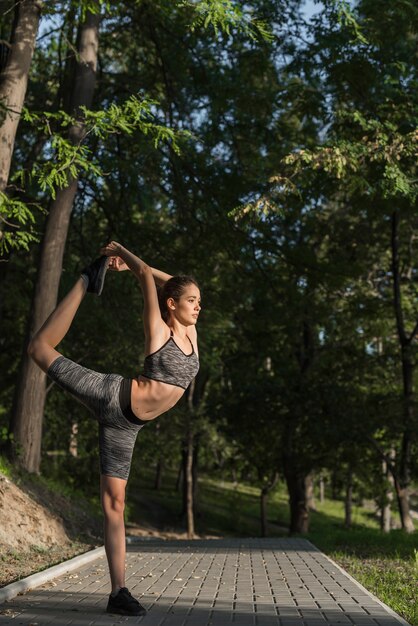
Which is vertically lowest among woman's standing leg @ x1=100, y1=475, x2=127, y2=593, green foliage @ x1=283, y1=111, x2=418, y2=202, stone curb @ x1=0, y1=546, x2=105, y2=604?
stone curb @ x1=0, y1=546, x2=105, y2=604

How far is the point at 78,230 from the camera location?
1966 centimetres

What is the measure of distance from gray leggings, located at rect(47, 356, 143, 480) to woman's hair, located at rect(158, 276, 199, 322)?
628mm

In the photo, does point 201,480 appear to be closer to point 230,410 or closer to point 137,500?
point 137,500

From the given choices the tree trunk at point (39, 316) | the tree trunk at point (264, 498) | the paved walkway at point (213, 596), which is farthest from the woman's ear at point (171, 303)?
the tree trunk at point (264, 498)

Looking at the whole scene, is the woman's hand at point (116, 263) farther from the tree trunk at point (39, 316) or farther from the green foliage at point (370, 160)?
the tree trunk at point (39, 316)

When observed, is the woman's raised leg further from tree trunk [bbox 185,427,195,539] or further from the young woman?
tree trunk [bbox 185,427,195,539]

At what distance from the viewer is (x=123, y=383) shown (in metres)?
6.04

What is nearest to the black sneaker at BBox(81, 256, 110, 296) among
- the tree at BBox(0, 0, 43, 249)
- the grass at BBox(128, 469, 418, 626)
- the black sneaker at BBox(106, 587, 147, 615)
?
the black sneaker at BBox(106, 587, 147, 615)

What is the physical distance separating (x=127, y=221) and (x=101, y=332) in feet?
10.5

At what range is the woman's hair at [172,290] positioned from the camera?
6.28m

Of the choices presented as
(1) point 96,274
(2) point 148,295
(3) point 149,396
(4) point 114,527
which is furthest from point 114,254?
(4) point 114,527

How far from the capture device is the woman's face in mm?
6258

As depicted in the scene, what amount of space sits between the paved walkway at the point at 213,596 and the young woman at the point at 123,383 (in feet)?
1.37

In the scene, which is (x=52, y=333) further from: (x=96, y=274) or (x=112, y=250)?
(x=112, y=250)
